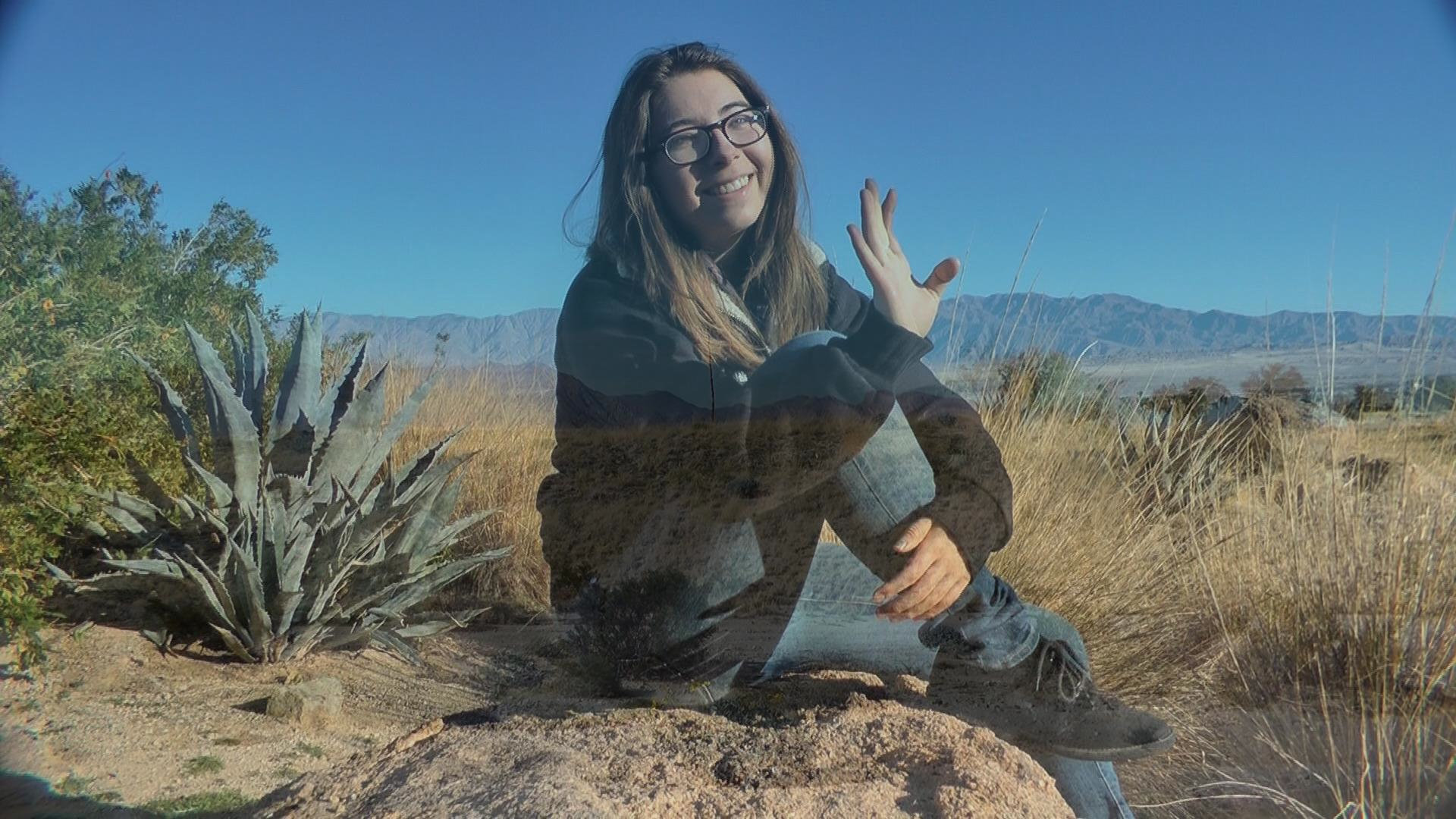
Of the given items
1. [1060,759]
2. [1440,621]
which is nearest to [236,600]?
[1060,759]

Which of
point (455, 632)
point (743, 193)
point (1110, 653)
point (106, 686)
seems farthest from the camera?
point (1110, 653)

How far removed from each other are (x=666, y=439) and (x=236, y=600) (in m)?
0.89

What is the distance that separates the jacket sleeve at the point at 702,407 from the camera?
186 cm

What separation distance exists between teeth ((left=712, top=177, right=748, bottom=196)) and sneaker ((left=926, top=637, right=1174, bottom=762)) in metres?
1.03

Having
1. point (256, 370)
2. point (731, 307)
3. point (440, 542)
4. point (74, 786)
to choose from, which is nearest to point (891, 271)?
point (731, 307)

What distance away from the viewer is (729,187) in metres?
2.02

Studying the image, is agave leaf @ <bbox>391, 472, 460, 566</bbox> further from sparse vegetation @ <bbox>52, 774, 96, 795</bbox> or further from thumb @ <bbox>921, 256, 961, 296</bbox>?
thumb @ <bbox>921, 256, 961, 296</bbox>

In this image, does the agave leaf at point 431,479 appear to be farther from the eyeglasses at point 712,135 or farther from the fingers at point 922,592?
the fingers at point 922,592

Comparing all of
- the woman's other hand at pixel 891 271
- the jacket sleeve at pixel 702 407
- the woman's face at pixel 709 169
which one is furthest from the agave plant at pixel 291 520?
the woman's other hand at pixel 891 271

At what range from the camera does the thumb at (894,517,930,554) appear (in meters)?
1.92

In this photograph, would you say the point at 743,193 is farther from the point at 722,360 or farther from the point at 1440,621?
the point at 1440,621

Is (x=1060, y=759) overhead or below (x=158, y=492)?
below

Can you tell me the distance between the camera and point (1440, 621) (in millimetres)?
2273

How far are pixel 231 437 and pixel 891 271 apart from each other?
A: 1.33m
